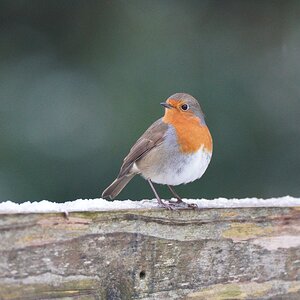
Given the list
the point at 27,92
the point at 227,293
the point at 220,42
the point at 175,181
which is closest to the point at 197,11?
the point at 220,42

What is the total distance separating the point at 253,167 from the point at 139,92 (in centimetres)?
83

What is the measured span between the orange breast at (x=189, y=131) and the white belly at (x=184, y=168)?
36mm

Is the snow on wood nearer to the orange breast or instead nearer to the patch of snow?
the patch of snow

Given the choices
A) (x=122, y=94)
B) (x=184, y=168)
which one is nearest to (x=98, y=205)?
(x=184, y=168)

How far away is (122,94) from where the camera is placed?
16.3 feet

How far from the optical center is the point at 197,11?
5.39 m

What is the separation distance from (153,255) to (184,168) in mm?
1301

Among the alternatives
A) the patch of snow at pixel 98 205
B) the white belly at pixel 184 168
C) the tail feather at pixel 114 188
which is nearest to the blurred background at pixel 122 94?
the tail feather at pixel 114 188

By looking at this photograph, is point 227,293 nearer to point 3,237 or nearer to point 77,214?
point 77,214

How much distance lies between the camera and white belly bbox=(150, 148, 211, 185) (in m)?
3.90

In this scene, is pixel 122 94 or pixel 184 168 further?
pixel 122 94

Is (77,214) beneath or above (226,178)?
beneath

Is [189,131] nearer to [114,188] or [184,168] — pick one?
[184,168]

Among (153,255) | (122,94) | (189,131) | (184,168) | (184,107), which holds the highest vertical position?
(122,94)
